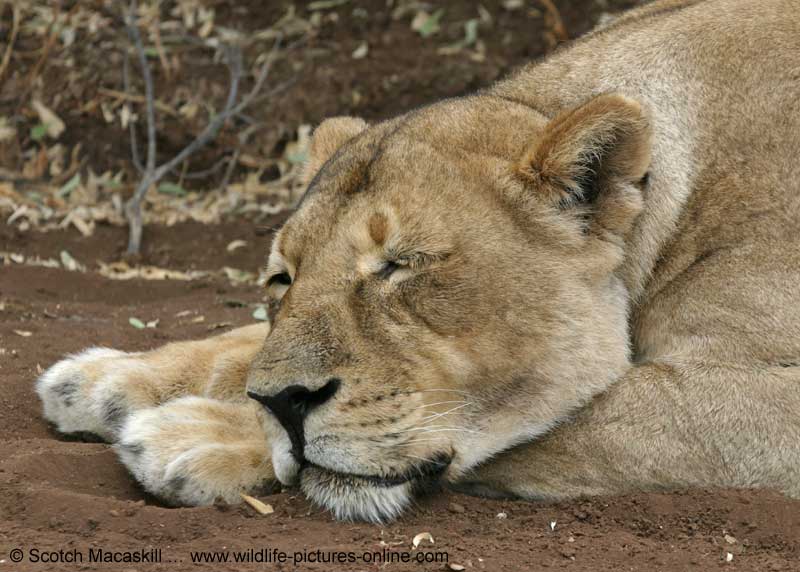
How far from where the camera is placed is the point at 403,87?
1070cm

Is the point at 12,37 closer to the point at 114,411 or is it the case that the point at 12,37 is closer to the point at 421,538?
the point at 114,411

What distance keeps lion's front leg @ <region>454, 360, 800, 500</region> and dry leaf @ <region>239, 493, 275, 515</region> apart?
0.62 m

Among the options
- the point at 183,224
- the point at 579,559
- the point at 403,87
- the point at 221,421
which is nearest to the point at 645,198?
the point at 579,559

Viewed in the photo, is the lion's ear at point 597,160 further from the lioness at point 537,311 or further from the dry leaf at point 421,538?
the dry leaf at point 421,538

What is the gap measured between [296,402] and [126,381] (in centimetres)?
141

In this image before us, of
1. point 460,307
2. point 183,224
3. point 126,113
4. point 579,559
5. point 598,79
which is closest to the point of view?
point 579,559

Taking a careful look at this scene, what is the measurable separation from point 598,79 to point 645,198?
0.56m

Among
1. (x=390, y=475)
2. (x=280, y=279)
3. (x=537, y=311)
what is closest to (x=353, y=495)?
(x=390, y=475)

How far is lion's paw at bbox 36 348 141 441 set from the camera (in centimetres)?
484

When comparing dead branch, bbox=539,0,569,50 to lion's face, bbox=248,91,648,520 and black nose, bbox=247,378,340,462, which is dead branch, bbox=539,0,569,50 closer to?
lion's face, bbox=248,91,648,520

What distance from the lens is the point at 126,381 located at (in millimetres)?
4898

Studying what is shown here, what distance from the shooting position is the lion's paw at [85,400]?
484cm

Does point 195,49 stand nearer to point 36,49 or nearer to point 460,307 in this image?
point 36,49

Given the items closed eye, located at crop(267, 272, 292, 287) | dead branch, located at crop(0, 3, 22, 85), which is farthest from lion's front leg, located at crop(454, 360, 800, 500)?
dead branch, located at crop(0, 3, 22, 85)
